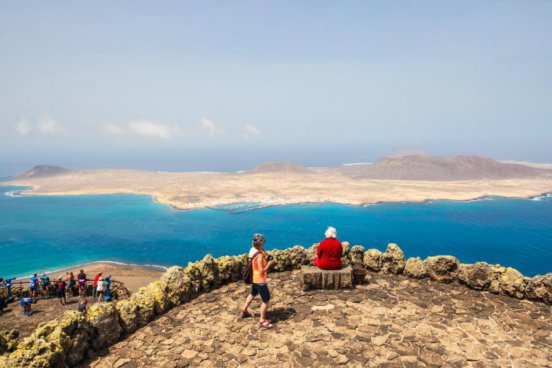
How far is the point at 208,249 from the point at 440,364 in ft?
167

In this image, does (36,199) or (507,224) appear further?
(36,199)

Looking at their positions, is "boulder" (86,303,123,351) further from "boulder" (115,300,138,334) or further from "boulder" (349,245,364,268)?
"boulder" (349,245,364,268)

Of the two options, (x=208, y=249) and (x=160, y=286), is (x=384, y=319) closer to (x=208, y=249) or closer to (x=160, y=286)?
(x=160, y=286)

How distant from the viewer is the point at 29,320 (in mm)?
16672

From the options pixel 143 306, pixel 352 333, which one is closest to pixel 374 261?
pixel 352 333

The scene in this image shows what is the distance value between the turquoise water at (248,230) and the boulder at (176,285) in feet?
133

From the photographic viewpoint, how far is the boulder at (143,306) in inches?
365

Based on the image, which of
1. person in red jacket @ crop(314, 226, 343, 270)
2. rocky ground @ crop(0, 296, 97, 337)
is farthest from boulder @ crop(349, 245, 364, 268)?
rocky ground @ crop(0, 296, 97, 337)

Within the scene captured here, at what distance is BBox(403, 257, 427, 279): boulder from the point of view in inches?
480

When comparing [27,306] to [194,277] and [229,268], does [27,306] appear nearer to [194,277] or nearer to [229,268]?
[194,277]

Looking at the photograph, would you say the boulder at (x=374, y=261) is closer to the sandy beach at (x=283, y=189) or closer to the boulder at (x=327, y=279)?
the boulder at (x=327, y=279)

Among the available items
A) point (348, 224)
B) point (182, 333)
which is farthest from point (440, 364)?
point (348, 224)

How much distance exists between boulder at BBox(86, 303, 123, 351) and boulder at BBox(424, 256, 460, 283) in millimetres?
11123

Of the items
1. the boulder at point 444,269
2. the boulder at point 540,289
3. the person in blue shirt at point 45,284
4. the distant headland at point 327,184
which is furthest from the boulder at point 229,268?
the distant headland at point 327,184
